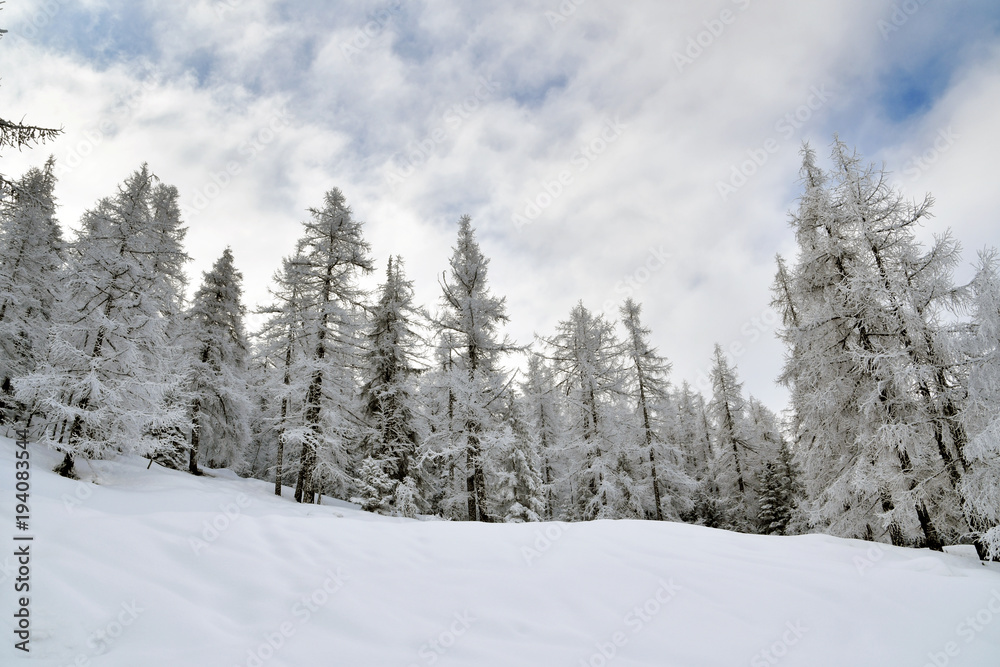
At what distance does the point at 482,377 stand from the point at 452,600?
39.1 ft

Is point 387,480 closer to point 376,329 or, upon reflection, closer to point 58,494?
point 376,329

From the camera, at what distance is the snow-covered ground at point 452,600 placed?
3869 millimetres

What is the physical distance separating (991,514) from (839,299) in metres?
6.33

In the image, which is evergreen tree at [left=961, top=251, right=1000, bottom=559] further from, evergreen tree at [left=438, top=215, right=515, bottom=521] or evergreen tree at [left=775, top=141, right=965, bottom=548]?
evergreen tree at [left=438, top=215, right=515, bottom=521]

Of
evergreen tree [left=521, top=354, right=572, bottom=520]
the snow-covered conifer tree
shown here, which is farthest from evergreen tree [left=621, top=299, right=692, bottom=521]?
the snow-covered conifer tree

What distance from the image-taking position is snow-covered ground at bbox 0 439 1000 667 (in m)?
3.87

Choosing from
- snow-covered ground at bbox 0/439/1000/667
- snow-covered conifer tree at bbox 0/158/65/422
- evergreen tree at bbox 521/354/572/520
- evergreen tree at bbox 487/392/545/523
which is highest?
snow-covered conifer tree at bbox 0/158/65/422

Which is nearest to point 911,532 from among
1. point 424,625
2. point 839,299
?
point 839,299

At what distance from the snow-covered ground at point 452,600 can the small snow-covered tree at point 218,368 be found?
1691 cm

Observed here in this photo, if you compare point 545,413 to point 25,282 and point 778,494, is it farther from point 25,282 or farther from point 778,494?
point 25,282

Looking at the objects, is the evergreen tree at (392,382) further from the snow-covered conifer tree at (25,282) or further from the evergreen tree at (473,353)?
the snow-covered conifer tree at (25,282)

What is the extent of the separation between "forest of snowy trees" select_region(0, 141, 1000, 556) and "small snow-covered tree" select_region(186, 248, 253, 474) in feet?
0.36

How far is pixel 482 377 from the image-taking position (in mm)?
16719

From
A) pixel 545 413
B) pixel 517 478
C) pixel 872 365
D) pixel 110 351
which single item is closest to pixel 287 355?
pixel 110 351
